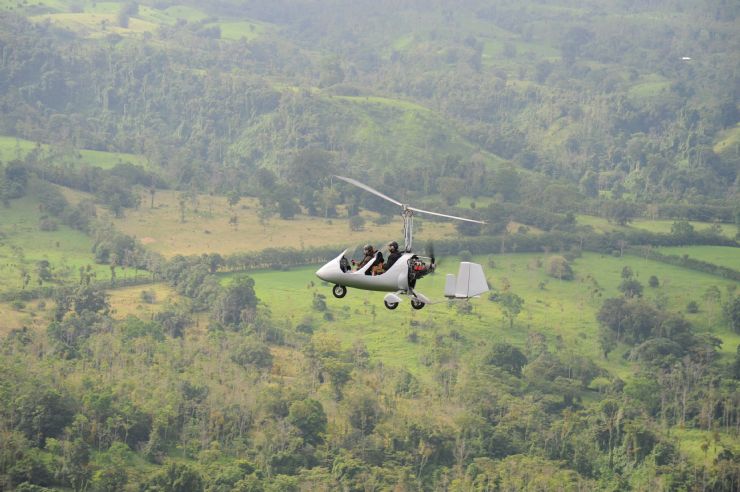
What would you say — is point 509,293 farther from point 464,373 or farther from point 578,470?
point 578,470

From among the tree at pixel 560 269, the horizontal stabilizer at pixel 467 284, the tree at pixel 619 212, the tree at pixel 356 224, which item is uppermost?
the horizontal stabilizer at pixel 467 284

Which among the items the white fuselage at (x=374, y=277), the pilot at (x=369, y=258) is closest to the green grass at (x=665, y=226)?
the pilot at (x=369, y=258)

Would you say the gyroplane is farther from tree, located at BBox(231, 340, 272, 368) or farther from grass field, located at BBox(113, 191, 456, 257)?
grass field, located at BBox(113, 191, 456, 257)

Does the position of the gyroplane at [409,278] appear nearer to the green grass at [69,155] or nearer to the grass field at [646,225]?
the grass field at [646,225]

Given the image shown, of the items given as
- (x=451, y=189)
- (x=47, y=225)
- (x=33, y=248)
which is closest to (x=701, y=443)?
(x=33, y=248)

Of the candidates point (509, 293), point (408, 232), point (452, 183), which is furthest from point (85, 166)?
point (408, 232)

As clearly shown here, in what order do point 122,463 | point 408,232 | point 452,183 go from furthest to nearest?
point 452,183 → point 122,463 → point 408,232
